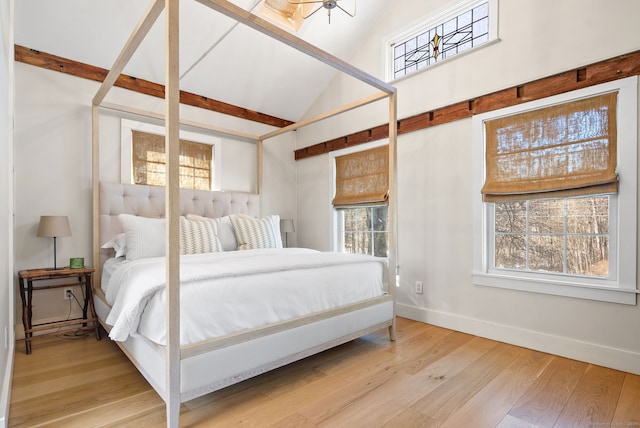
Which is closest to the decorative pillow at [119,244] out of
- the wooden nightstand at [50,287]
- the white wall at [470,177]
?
the wooden nightstand at [50,287]

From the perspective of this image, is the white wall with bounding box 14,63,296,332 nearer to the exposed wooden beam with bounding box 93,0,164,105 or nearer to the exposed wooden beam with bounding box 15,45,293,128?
the exposed wooden beam with bounding box 15,45,293,128

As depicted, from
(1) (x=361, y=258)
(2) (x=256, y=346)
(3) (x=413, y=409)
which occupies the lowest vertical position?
(3) (x=413, y=409)

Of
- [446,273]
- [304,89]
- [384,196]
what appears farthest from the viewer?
[304,89]

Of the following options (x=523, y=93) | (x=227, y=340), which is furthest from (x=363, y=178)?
(x=227, y=340)

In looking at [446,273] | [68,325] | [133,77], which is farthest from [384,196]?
[68,325]

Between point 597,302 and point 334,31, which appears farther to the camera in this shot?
point 334,31

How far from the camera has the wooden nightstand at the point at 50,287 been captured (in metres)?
2.56

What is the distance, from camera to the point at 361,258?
109 inches

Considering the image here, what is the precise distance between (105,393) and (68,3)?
3.00 metres

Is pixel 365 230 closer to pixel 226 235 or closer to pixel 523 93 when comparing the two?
pixel 226 235

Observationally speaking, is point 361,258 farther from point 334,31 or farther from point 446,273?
point 334,31

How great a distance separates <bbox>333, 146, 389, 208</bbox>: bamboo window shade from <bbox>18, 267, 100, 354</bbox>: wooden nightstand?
2746 mm

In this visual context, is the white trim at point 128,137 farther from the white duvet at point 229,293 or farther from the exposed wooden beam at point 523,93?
the exposed wooden beam at point 523,93

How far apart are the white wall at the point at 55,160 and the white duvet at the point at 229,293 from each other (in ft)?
3.23
